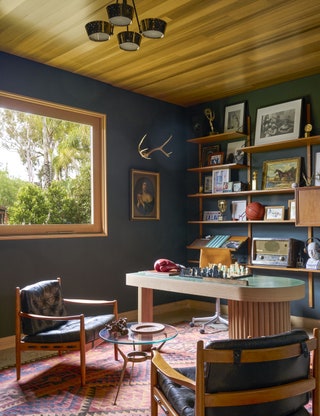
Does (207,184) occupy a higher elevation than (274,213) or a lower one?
higher

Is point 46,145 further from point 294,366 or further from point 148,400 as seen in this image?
point 294,366

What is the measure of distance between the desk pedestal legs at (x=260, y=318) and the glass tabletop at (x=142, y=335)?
691 millimetres

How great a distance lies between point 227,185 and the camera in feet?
19.4

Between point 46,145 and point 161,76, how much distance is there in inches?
65.4

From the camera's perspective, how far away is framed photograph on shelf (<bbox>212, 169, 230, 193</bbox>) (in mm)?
5987

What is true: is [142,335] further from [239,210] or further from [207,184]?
[207,184]

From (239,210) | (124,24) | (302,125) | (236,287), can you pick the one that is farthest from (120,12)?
(239,210)

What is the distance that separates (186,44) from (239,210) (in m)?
2.49

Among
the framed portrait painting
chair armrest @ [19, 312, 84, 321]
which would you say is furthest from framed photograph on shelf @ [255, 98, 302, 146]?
chair armrest @ [19, 312, 84, 321]

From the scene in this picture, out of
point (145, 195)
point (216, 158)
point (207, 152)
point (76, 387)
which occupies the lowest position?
point (76, 387)

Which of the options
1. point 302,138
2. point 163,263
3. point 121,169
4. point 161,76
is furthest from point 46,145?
point 302,138

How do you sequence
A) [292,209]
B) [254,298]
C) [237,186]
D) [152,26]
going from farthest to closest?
[237,186]
[292,209]
[254,298]
[152,26]

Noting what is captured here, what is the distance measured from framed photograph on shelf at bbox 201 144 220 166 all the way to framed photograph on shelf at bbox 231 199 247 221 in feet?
2.50

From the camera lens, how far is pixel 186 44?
14.2 ft
